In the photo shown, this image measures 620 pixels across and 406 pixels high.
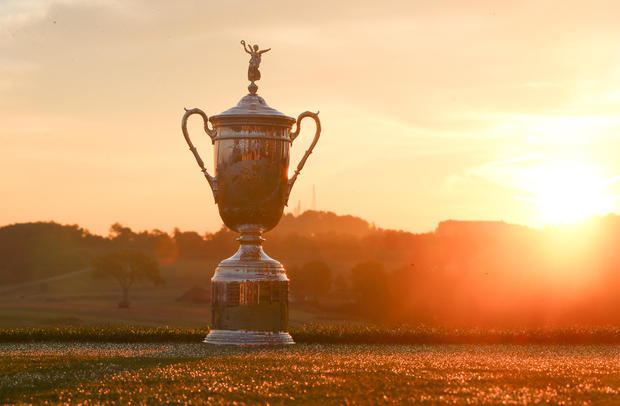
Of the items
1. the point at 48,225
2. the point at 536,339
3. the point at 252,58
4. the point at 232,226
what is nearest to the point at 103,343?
the point at 232,226

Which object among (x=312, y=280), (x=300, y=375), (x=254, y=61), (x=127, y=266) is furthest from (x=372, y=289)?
(x=300, y=375)

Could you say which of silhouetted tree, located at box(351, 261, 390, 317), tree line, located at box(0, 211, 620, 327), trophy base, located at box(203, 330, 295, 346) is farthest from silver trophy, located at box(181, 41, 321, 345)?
silhouetted tree, located at box(351, 261, 390, 317)

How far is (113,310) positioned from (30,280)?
40.5 m

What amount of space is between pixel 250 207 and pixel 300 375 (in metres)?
6.20

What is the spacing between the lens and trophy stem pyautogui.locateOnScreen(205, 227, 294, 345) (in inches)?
634

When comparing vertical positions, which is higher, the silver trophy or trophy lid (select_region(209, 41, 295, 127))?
trophy lid (select_region(209, 41, 295, 127))

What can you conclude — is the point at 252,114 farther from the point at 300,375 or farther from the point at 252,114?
the point at 300,375

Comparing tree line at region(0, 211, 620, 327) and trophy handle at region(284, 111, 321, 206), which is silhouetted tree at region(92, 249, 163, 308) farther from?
trophy handle at region(284, 111, 321, 206)

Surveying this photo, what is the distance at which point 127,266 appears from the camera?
112312 mm

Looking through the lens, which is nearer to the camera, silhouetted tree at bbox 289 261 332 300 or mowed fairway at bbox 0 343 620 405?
mowed fairway at bbox 0 343 620 405

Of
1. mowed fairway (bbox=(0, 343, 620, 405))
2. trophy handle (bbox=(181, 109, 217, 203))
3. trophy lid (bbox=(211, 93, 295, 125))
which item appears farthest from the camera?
trophy handle (bbox=(181, 109, 217, 203))

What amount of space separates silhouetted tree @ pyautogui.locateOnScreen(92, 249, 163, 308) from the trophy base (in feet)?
317

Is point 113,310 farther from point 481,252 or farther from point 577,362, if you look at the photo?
point 577,362

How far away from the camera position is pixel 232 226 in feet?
55.4
